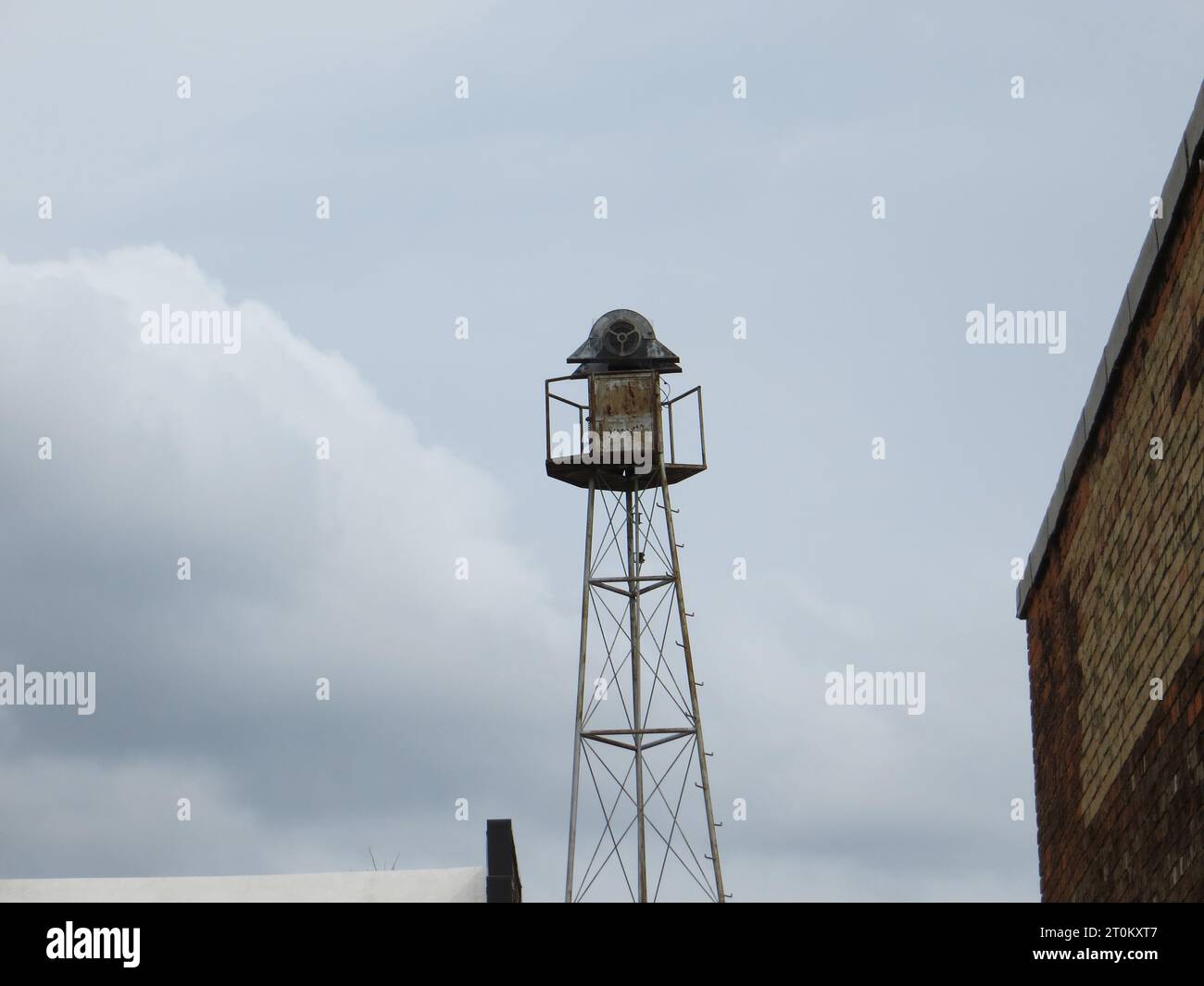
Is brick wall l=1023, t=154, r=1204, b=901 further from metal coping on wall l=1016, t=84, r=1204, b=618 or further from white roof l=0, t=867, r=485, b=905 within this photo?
white roof l=0, t=867, r=485, b=905

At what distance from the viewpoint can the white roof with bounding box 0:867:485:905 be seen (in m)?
14.6

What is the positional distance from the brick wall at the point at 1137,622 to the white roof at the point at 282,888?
449cm

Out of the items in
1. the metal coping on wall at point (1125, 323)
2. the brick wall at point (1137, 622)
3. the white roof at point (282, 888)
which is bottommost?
the white roof at point (282, 888)

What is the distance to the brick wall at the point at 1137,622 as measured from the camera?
34.3 feet

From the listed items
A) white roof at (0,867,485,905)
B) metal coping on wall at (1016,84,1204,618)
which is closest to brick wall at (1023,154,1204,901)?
metal coping on wall at (1016,84,1204,618)

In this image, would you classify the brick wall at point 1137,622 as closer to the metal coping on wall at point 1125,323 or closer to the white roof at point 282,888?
the metal coping on wall at point 1125,323

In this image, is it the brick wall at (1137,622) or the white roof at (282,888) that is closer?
the brick wall at (1137,622)

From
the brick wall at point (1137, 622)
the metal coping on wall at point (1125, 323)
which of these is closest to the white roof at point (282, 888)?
the brick wall at point (1137, 622)
